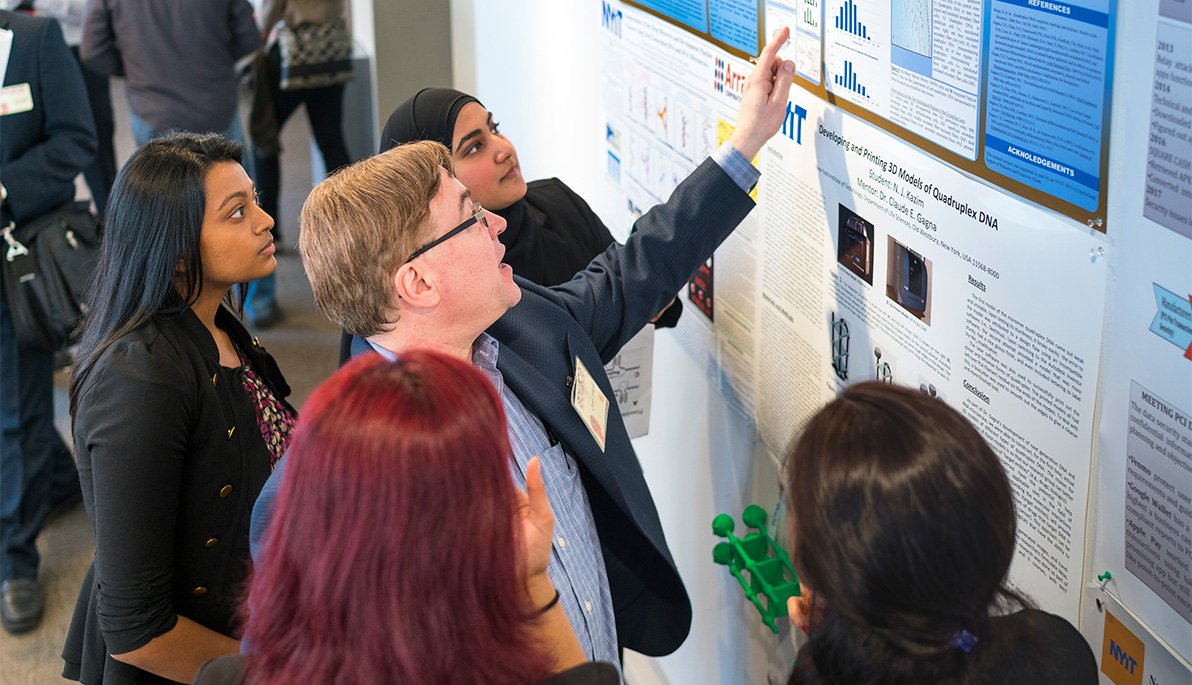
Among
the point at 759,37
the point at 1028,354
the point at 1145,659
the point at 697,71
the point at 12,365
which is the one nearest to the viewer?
the point at 1145,659

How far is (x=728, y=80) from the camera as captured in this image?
1.85 meters

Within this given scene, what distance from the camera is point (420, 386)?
961mm

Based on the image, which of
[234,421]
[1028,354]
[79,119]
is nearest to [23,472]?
[79,119]

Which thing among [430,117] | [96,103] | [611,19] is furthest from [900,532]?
[96,103]

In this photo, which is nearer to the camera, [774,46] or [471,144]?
[774,46]

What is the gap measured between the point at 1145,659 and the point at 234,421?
137 cm

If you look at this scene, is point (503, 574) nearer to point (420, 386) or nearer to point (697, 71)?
point (420, 386)

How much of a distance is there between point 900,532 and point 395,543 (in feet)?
1.43

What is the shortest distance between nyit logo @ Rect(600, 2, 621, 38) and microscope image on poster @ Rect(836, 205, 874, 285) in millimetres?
1092

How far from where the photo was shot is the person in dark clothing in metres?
3.04

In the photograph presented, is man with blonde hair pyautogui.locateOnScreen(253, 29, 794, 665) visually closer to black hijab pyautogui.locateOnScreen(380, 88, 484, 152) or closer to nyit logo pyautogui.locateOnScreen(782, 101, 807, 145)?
nyit logo pyautogui.locateOnScreen(782, 101, 807, 145)

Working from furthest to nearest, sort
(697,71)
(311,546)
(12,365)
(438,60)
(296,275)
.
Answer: (296,275) → (438,60) → (12,365) → (697,71) → (311,546)

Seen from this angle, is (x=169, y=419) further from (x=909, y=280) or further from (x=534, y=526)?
(x=909, y=280)

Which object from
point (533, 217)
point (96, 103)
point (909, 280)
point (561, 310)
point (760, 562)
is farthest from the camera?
point (96, 103)
